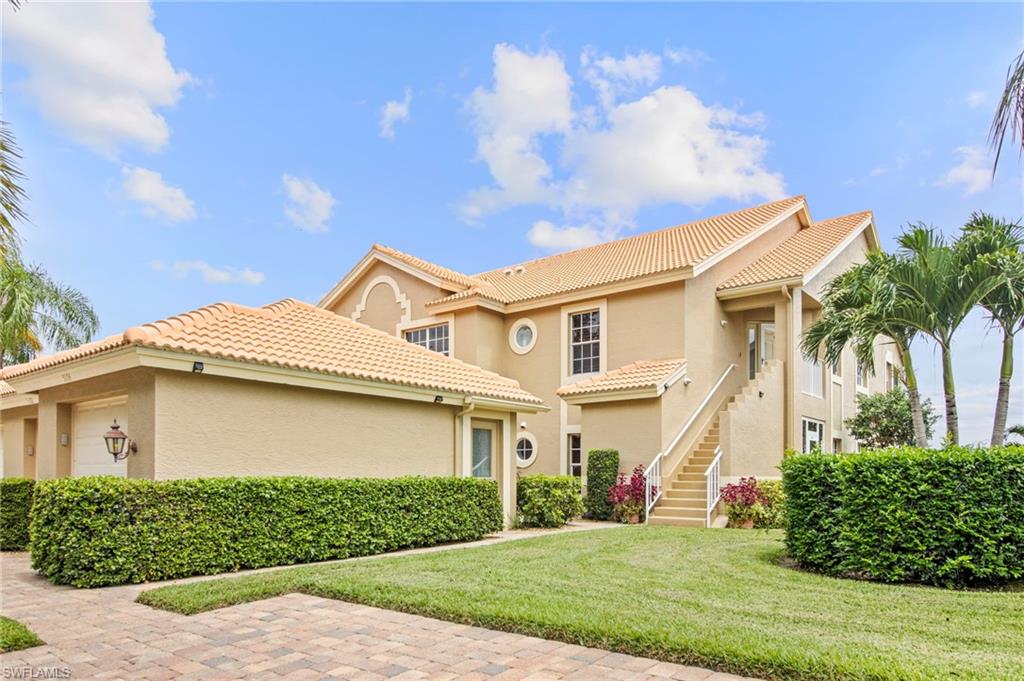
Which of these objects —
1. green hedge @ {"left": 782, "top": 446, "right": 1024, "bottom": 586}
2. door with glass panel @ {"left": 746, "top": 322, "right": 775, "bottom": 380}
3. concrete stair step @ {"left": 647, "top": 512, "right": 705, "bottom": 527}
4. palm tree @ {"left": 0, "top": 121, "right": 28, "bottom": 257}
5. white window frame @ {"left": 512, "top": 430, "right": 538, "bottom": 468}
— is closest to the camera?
palm tree @ {"left": 0, "top": 121, "right": 28, "bottom": 257}

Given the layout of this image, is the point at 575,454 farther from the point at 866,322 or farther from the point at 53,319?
the point at 53,319

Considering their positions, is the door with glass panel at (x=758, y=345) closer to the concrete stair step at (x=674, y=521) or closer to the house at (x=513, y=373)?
the house at (x=513, y=373)

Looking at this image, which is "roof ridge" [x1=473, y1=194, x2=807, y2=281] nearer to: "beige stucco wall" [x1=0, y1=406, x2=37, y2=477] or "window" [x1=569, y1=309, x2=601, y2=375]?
"window" [x1=569, y1=309, x2=601, y2=375]

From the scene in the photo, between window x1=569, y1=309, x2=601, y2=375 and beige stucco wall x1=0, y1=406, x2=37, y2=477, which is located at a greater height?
window x1=569, y1=309, x2=601, y2=375

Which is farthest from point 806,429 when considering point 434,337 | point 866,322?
point 434,337

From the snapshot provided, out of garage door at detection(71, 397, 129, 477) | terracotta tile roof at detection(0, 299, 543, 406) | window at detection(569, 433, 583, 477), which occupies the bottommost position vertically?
→ window at detection(569, 433, 583, 477)

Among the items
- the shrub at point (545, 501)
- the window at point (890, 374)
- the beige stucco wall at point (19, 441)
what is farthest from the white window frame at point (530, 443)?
the window at point (890, 374)

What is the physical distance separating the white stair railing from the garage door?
11.0 metres

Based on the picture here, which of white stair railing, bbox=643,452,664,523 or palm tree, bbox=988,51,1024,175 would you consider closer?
palm tree, bbox=988,51,1024,175

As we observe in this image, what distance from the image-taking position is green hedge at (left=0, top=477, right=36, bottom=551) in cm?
1177

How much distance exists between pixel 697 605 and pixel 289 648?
3785 millimetres

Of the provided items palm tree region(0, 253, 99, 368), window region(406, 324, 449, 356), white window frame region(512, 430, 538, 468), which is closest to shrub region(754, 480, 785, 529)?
white window frame region(512, 430, 538, 468)

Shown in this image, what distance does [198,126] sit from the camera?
14797 mm

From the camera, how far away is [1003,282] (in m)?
10.3
